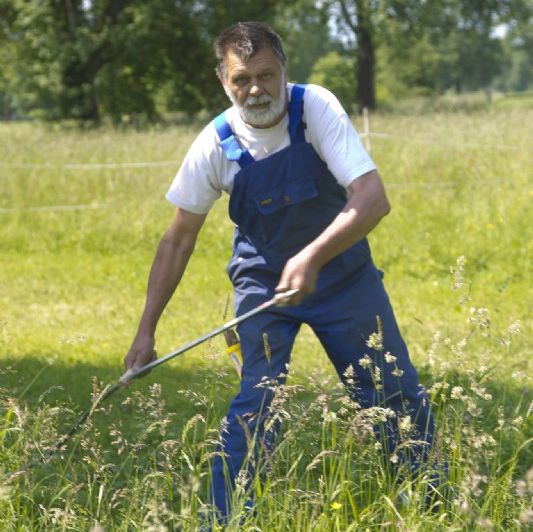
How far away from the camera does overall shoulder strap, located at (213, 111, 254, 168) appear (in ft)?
11.7

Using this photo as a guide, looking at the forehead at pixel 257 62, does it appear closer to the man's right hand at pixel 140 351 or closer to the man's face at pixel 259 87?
the man's face at pixel 259 87

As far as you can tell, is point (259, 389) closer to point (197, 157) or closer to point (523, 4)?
point (197, 157)

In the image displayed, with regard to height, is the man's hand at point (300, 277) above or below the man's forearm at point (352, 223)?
below

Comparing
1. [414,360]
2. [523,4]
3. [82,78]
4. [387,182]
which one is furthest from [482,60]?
[414,360]

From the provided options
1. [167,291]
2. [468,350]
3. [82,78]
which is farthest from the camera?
[82,78]

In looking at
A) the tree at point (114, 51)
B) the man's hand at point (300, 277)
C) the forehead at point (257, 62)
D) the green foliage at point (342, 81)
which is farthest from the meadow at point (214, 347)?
the green foliage at point (342, 81)

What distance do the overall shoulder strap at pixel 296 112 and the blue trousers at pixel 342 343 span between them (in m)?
0.55

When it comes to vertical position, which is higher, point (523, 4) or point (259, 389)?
point (523, 4)

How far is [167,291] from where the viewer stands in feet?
12.5

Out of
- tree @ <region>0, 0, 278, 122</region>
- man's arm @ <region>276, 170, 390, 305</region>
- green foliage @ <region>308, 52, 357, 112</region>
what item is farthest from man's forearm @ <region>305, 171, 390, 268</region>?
green foliage @ <region>308, 52, 357, 112</region>

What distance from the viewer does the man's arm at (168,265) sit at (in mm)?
3748

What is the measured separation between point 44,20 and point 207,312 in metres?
19.7

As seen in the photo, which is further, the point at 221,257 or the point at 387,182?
the point at 387,182

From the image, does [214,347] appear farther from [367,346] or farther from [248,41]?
[248,41]
